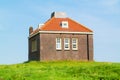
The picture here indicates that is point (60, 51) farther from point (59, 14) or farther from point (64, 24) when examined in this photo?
point (59, 14)

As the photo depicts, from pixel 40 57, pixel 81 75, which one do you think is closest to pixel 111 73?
pixel 81 75

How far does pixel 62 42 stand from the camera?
5297cm

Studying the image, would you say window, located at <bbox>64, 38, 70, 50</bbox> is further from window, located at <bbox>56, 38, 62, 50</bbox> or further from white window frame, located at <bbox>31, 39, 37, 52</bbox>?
white window frame, located at <bbox>31, 39, 37, 52</bbox>

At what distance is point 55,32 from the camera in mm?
52844

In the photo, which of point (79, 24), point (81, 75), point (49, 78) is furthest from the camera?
point (79, 24)

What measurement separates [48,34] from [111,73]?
Result: 91.6 feet

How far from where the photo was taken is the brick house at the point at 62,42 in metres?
52.3

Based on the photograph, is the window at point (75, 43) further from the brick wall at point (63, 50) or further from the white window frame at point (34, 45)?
the white window frame at point (34, 45)

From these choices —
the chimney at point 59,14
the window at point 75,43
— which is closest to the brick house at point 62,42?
the window at point 75,43

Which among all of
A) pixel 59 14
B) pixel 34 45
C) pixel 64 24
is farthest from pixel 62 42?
pixel 59 14

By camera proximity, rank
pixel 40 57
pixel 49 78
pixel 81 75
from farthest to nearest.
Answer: pixel 40 57, pixel 81 75, pixel 49 78

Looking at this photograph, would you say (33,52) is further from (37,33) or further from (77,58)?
(77,58)

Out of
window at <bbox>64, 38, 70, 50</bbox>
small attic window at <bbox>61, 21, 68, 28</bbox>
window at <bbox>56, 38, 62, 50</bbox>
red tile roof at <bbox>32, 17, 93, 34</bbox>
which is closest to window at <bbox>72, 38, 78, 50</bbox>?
window at <bbox>64, 38, 70, 50</bbox>

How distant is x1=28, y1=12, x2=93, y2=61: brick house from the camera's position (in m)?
52.3
